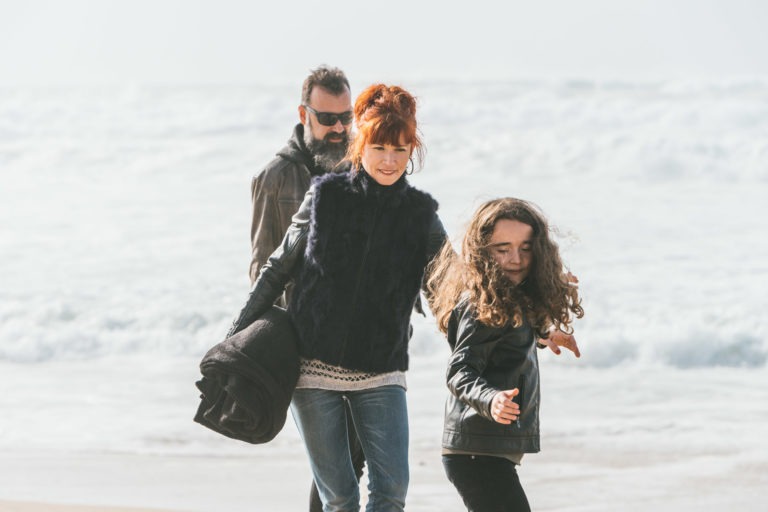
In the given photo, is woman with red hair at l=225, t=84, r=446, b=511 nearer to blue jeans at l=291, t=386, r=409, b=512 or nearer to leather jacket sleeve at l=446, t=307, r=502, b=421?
blue jeans at l=291, t=386, r=409, b=512

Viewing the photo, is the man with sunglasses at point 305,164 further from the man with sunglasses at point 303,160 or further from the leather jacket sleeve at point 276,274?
the leather jacket sleeve at point 276,274

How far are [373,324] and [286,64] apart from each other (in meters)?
23.5

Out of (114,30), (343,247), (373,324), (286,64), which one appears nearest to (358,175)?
(343,247)

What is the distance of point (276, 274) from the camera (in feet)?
11.1

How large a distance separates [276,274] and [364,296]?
0.94 ft

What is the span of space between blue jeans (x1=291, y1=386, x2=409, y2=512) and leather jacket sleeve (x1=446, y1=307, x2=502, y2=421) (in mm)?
258

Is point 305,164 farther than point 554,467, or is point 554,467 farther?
point 554,467

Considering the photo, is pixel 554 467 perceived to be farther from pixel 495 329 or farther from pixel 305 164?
pixel 495 329

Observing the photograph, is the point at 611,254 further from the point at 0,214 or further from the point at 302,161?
the point at 302,161

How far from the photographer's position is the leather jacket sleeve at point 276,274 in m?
3.35

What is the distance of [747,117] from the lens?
20625mm

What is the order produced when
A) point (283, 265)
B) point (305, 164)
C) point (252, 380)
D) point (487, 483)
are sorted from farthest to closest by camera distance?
point (305, 164), point (283, 265), point (252, 380), point (487, 483)

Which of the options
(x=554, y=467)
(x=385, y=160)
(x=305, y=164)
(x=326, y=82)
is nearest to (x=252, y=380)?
(x=385, y=160)

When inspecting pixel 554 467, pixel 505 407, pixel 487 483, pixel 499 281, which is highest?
pixel 499 281
